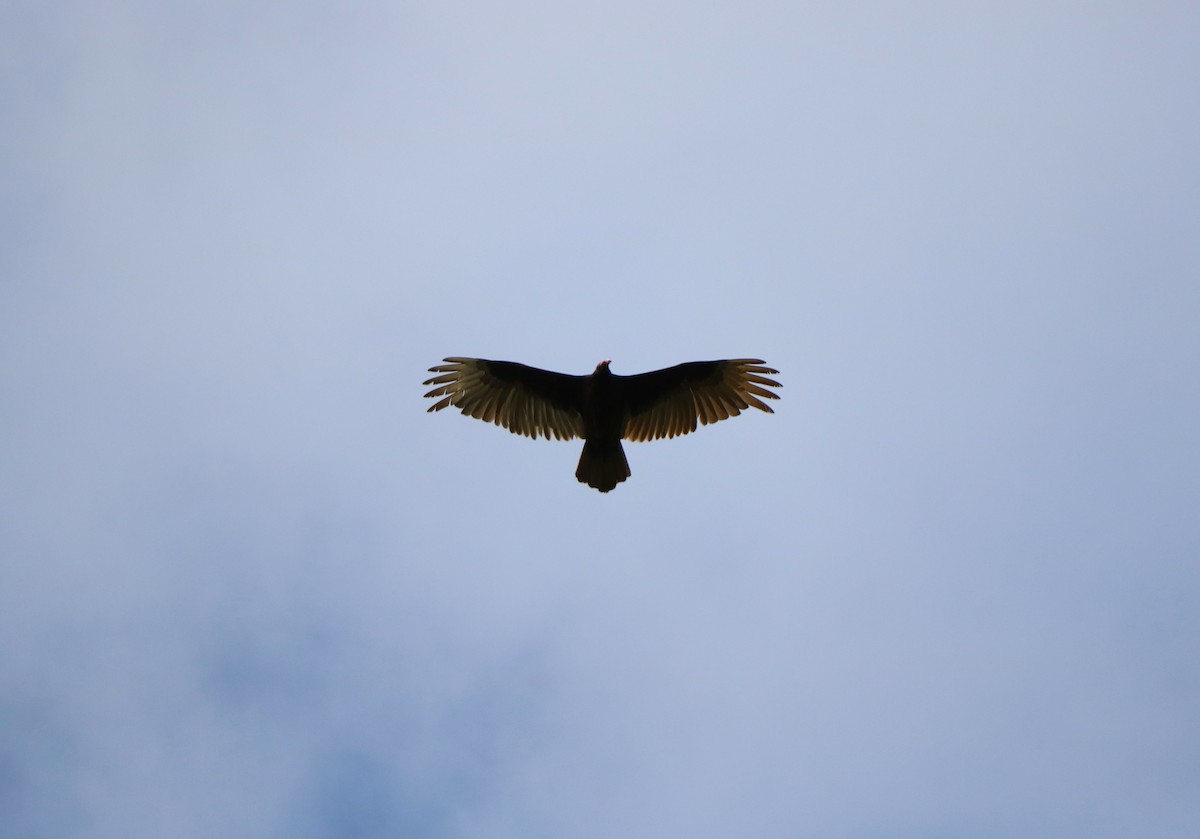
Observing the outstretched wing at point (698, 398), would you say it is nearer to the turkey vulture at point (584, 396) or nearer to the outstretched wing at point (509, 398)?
the turkey vulture at point (584, 396)

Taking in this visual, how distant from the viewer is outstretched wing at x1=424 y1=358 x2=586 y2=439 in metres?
11.8

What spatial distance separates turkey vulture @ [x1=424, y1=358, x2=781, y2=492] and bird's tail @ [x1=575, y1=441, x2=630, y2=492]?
0.18m

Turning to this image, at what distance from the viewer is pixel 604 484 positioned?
1126 cm

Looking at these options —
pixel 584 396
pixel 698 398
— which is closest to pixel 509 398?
pixel 584 396

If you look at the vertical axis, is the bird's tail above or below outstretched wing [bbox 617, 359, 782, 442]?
below

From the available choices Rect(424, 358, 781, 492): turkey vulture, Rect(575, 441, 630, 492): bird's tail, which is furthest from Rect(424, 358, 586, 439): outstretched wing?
Rect(575, 441, 630, 492): bird's tail

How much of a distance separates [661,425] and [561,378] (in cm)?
125

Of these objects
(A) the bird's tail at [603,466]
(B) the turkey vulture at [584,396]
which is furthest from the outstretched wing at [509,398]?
(A) the bird's tail at [603,466]

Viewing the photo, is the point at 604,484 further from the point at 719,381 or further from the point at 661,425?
the point at 719,381

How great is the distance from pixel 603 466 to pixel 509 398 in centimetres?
144

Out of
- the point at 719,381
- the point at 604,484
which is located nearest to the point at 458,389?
the point at 604,484

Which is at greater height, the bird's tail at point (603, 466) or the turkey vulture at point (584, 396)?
the turkey vulture at point (584, 396)

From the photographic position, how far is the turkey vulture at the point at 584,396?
1164cm

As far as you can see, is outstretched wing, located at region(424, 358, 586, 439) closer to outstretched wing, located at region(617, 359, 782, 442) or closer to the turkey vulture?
the turkey vulture
